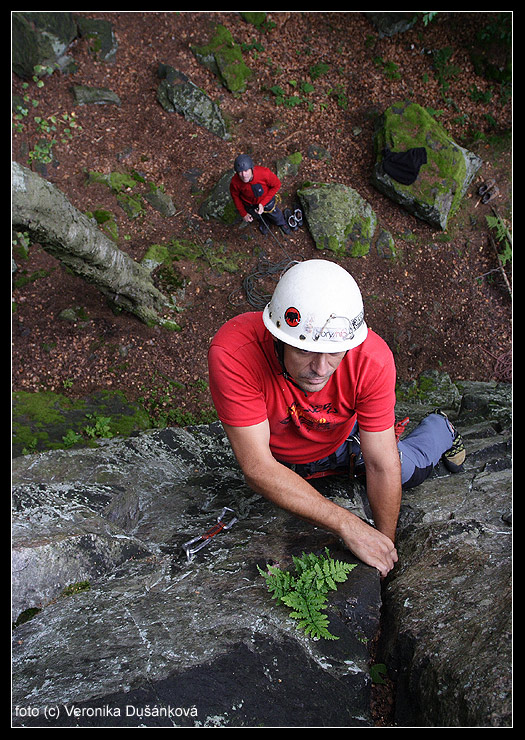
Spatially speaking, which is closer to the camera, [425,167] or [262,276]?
[262,276]

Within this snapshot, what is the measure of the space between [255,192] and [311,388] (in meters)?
6.12

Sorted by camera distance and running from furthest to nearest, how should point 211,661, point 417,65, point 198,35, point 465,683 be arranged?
point 417,65
point 198,35
point 211,661
point 465,683

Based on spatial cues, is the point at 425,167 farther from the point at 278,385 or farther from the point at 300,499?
the point at 300,499

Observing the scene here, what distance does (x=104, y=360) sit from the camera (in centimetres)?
729

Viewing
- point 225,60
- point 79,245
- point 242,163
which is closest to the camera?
point 79,245

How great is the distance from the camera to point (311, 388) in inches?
130

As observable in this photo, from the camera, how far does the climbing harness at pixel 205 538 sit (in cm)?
364

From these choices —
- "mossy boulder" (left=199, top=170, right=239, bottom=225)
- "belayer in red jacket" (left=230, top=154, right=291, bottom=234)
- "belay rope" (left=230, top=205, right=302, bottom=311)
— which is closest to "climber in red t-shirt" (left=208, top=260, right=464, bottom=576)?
"belay rope" (left=230, top=205, right=302, bottom=311)

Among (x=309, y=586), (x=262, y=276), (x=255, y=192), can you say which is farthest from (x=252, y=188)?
(x=309, y=586)

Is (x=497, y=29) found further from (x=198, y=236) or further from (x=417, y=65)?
(x=198, y=236)

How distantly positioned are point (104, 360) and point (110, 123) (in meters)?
5.50

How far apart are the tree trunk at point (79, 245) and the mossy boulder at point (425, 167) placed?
557 centimetres

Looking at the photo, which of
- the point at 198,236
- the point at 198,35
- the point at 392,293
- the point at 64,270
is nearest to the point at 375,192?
the point at 392,293

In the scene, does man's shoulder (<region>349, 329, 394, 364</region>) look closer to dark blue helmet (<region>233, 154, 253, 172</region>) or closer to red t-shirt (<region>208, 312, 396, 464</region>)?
red t-shirt (<region>208, 312, 396, 464</region>)
